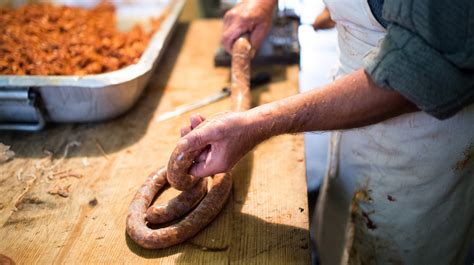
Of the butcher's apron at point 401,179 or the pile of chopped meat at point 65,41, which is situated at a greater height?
the pile of chopped meat at point 65,41

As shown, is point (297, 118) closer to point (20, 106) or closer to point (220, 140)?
point (220, 140)

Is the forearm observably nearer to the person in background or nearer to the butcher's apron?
the person in background

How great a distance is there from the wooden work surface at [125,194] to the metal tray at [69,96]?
5 cm

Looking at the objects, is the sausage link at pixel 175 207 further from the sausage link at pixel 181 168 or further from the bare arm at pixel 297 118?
the bare arm at pixel 297 118

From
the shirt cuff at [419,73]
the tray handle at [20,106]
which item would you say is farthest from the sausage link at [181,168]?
the tray handle at [20,106]

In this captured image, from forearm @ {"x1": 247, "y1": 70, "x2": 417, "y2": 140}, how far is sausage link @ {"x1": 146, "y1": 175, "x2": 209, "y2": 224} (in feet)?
0.88

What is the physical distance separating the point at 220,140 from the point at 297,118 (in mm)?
185

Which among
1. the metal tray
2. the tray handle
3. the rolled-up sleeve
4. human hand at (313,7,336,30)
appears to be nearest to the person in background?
the rolled-up sleeve

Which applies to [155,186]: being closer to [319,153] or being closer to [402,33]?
[402,33]

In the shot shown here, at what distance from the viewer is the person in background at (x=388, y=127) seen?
759 mm

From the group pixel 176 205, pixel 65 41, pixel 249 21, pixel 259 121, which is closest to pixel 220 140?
pixel 259 121

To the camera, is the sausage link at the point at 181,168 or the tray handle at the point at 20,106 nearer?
the sausage link at the point at 181,168

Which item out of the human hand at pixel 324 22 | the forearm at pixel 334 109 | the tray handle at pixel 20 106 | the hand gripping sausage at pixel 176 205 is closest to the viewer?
the forearm at pixel 334 109

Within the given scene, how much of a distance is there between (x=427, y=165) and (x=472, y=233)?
39 centimetres
